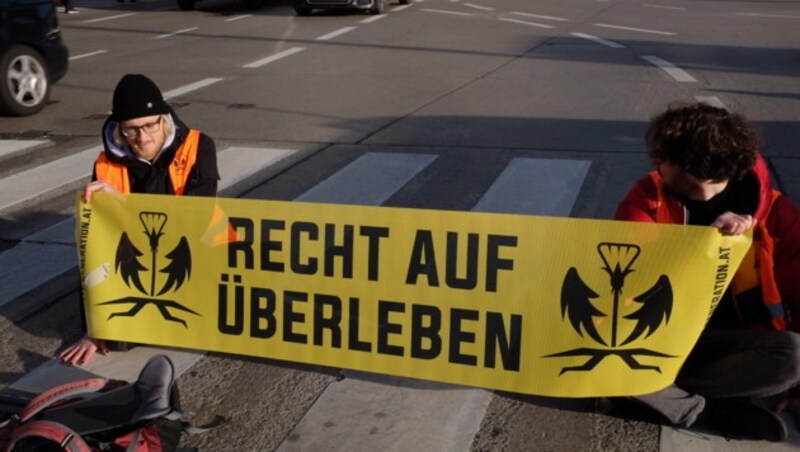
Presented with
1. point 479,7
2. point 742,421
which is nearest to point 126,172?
point 742,421

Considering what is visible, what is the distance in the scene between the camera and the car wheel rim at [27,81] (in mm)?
11055

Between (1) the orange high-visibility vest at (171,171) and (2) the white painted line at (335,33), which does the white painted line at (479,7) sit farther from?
(1) the orange high-visibility vest at (171,171)

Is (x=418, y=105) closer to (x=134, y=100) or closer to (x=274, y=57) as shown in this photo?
(x=274, y=57)

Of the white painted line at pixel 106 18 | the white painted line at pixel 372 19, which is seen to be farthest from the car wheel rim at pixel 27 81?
the white painted line at pixel 106 18

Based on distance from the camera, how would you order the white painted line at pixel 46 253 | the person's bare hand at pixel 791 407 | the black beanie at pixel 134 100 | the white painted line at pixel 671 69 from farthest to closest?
1. the white painted line at pixel 671 69
2. the white painted line at pixel 46 253
3. the black beanie at pixel 134 100
4. the person's bare hand at pixel 791 407

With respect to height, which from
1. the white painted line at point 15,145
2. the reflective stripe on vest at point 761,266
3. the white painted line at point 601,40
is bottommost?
the white painted line at point 15,145

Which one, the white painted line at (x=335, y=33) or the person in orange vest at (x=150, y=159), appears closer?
the person in orange vest at (x=150, y=159)

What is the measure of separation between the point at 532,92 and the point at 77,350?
331 inches

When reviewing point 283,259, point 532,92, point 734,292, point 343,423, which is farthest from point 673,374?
point 532,92

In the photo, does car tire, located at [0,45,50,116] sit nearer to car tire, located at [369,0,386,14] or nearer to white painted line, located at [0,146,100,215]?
white painted line, located at [0,146,100,215]

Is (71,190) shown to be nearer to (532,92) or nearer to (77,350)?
(77,350)

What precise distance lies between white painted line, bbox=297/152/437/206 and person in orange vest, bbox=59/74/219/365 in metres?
2.49

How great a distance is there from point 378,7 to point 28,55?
44.0ft

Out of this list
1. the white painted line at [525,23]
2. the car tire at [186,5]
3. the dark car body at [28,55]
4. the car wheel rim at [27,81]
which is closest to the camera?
the dark car body at [28,55]
